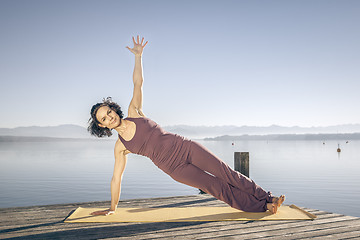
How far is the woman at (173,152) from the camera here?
3227 mm

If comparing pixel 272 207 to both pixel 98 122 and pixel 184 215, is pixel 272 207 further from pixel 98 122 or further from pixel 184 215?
pixel 98 122

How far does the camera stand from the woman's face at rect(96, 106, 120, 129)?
3.19m

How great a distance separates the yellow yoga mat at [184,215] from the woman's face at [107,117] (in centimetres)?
101

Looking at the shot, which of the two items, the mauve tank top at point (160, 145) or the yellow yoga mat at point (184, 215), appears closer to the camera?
the mauve tank top at point (160, 145)

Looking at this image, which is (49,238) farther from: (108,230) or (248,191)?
(248,191)

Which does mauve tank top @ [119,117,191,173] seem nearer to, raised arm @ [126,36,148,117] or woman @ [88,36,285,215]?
woman @ [88,36,285,215]

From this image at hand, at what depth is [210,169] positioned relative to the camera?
325 centimetres

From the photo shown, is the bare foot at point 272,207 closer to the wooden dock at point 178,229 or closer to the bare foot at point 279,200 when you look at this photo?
the bare foot at point 279,200

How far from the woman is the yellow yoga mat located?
17 cm

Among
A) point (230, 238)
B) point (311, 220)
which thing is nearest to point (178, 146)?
point (230, 238)

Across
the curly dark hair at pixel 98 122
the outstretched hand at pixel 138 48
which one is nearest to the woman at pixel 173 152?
the curly dark hair at pixel 98 122

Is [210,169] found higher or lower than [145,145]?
lower

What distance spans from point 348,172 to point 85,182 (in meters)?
15.2

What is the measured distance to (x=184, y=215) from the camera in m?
3.55
